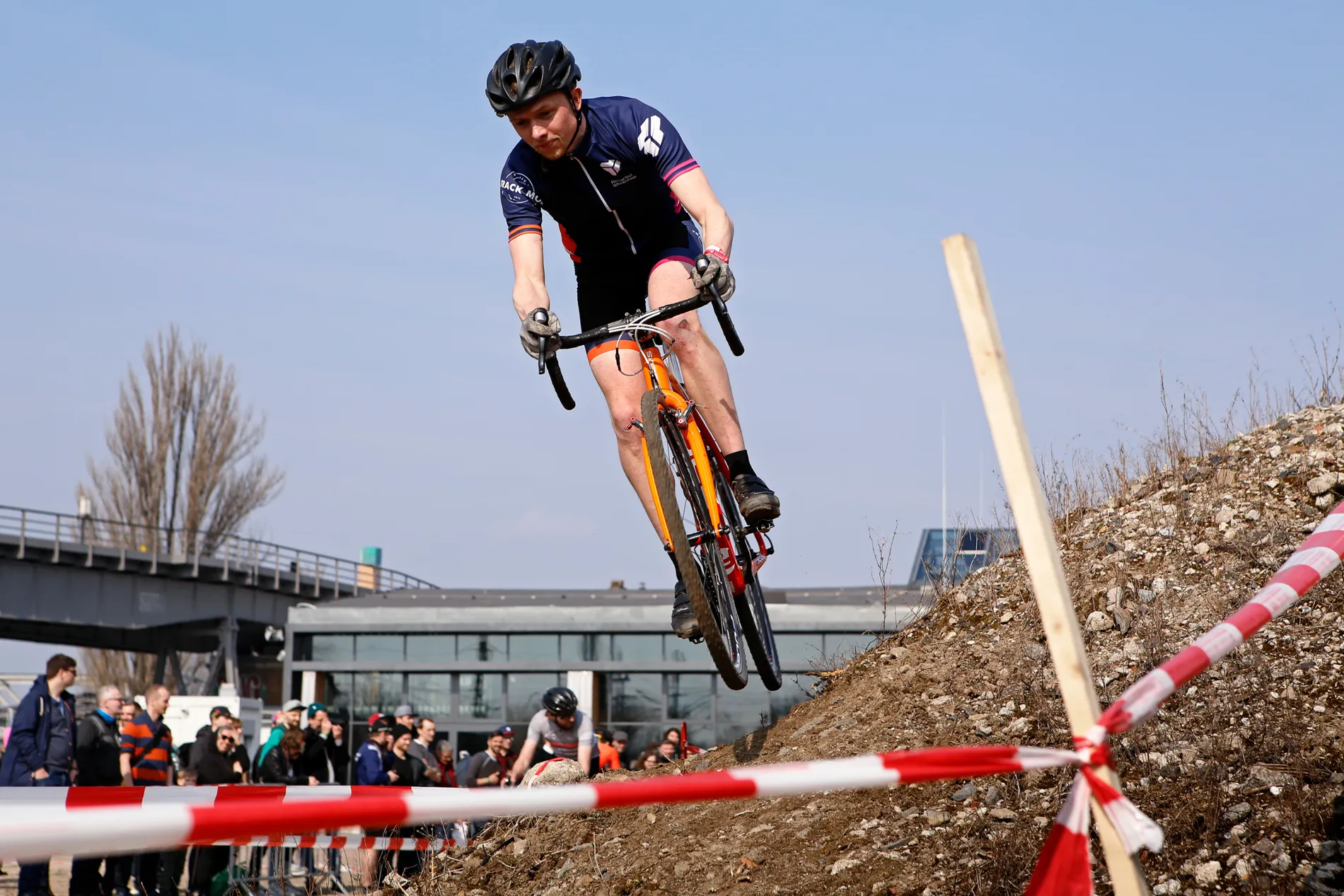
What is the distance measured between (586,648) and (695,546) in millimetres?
23068

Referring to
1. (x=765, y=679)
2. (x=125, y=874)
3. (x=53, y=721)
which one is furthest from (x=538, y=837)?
(x=125, y=874)

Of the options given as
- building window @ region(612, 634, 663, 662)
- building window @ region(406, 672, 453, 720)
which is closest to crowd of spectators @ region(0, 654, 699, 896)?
building window @ region(612, 634, 663, 662)

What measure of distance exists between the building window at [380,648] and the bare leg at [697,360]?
81.2 feet

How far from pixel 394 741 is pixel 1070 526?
5.88 meters

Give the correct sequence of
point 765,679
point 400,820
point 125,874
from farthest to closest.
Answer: point 125,874, point 765,679, point 400,820

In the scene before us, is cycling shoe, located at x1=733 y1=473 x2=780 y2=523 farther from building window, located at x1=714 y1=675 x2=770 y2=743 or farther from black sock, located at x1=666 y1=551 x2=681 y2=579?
building window, located at x1=714 y1=675 x2=770 y2=743

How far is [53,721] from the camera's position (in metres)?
9.06

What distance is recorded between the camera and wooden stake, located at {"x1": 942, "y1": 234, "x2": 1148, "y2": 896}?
2.60m

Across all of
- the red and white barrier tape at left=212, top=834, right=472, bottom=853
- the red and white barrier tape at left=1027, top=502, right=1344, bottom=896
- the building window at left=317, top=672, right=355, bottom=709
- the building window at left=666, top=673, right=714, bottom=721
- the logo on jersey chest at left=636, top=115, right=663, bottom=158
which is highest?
the logo on jersey chest at left=636, top=115, right=663, bottom=158

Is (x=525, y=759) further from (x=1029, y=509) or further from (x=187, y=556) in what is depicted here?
(x=187, y=556)

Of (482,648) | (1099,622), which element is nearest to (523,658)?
(482,648)

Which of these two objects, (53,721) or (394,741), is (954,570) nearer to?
(394,741)

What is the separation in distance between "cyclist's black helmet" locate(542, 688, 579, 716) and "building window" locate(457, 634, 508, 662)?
65.6 feet

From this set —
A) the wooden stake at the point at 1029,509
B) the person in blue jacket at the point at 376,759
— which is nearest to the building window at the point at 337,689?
the person in blue jacket at the point at 376,759
